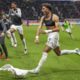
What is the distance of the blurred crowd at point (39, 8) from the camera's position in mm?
67875

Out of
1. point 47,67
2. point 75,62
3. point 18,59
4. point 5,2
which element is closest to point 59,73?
point 47,67

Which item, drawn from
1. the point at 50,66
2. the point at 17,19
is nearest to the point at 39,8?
the point at 17,19

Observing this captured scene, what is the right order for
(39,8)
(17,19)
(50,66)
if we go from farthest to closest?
1. (39,8)
2. (17,19)
3. (50,66)

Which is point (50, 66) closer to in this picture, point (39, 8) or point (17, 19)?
point (17, 19)

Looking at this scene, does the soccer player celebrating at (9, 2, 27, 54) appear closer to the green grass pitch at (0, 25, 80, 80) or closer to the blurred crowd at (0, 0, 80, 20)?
the green grass pitch at (0, 25, 80, 80)

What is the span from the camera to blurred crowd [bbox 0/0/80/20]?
223 feet

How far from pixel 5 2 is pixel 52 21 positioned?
55487 mm

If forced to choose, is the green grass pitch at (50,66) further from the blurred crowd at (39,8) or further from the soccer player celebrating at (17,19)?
the blurred crowd at (39,8)

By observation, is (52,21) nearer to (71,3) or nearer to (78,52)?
(78,52)

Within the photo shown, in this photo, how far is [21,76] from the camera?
553 inches

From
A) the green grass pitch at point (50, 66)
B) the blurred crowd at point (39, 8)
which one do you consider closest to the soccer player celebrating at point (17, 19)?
the green grass pitch at point (50, 66)

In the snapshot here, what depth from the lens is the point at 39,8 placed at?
70.1 m

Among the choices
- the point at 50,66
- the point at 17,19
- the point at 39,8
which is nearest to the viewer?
the point at 50,66

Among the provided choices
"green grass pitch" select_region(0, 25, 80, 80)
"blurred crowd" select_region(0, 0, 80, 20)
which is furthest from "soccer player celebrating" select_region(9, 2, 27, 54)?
"blurred crowd" select_region(0, 0, 80, 20)
